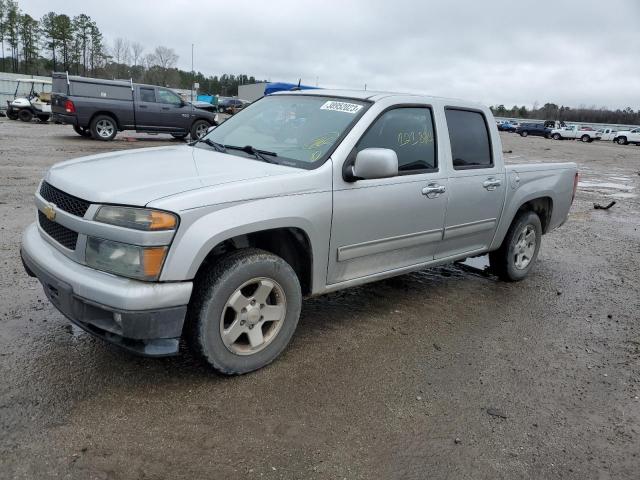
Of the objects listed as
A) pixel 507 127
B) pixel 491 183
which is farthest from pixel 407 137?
pixel 507 127

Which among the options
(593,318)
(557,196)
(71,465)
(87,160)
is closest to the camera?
(71,465)

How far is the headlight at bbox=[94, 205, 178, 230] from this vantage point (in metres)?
2.76

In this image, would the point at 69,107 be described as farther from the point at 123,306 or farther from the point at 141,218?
the point at 123,306

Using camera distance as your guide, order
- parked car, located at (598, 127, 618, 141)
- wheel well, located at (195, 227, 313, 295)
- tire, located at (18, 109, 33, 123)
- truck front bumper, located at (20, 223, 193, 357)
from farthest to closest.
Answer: parked car, located at (598, 127, 618, 141)
tire, located at (18, 109, 33, 123)
wheel well, located at (195, 227, 313, 295)
truck front bumper, located at (20, 223, 193, 357)

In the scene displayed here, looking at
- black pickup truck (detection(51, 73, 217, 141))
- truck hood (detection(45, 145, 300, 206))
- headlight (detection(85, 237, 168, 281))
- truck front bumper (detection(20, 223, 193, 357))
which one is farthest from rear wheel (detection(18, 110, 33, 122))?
headlight (detection(85, 237, 168, 281))

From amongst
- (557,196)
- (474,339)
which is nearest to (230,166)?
(474,339)

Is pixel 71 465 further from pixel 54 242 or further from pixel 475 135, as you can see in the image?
pixel 475 135

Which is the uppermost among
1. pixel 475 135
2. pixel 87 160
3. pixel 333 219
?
pixel 475 135

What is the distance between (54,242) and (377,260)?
2.17 m

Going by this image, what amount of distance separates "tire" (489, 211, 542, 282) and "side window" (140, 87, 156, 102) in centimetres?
1434

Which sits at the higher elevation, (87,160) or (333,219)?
(87,160)

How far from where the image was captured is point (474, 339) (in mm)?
4184

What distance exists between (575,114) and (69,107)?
11073cm

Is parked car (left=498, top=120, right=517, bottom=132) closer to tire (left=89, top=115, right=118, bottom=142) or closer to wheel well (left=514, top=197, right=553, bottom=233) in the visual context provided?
tire (left=89, top=115, right=118, bottom=142)
